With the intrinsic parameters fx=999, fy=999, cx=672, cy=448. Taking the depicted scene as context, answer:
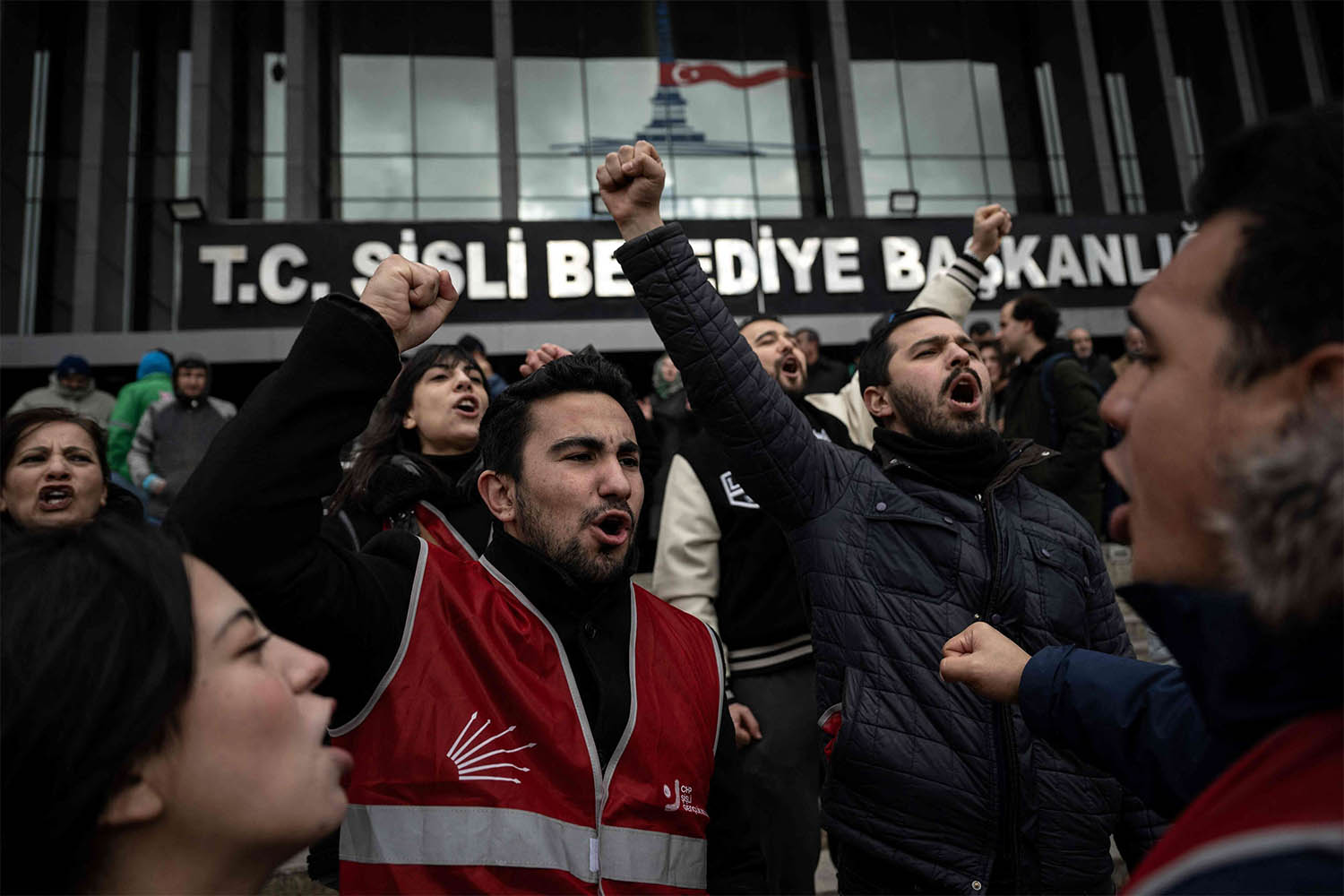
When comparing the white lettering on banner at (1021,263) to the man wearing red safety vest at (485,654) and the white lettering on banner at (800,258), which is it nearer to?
the white lettering on banner at (800,258)

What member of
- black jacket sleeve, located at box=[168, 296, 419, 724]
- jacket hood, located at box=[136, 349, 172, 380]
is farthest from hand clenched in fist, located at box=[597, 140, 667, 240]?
jacket hood, located at box=[136, 349, 172, 380]

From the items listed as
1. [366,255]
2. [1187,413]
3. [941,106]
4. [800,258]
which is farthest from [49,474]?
[941,106]

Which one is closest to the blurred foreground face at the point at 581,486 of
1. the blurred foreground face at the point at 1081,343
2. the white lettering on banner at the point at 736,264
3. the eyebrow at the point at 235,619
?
the eyebrow at the point at 235,619

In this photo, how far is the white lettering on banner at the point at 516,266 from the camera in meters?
13.5

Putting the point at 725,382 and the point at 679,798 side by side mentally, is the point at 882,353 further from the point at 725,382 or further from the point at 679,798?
the point at 679,798

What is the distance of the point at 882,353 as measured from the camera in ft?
10.2

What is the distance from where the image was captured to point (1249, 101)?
1922cm

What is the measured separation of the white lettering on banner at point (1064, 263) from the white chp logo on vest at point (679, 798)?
13.8 m

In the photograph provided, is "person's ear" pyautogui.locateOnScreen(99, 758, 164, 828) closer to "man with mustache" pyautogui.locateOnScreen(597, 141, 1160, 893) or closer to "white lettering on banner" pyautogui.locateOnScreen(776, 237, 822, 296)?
"man with mustache" pyautogui.locateOnScreen(597, 141, 1160, 893)

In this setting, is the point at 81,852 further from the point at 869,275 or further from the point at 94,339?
the point at 94,339

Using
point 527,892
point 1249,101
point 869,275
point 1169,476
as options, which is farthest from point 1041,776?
point 1249,101

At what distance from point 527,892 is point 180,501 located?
968 mm

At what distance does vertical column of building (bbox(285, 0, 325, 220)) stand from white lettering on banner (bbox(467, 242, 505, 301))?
480cm

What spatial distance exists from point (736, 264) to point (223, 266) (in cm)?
680
